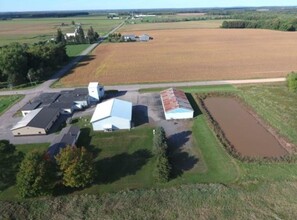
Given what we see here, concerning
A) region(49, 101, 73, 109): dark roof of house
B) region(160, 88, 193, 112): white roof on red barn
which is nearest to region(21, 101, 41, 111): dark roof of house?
region(49, 101, 73, 109): dark roof of house

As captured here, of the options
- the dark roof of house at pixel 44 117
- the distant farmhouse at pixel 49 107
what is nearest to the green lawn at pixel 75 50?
the distant farmhouse at pixel 49 107

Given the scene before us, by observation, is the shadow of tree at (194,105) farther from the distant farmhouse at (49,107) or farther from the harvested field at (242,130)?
the distant farmhouse at (49,107)

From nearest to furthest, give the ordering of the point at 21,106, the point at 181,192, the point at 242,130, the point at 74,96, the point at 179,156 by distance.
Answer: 1. the point at 181,192
2. the point at 179,156
3. the point at 242,130
4. the point at 74,96
5. the point at 21,106

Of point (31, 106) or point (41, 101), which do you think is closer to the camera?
point (31, 106)

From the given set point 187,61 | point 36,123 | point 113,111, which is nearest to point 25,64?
point 36,123

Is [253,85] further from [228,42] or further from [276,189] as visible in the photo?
Answer: [228,42]

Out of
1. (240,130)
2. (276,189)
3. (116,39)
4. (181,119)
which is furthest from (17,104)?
(116,39)

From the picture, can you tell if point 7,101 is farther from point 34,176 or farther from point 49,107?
point 34,176

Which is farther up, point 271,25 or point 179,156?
point 179,156

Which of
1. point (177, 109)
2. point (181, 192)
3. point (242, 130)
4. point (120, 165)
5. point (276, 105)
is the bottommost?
point (242, 130)
